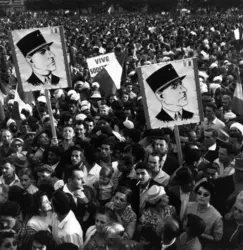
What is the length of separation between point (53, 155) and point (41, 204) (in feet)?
5.96

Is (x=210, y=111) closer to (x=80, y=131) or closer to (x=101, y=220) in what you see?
(x=80, y=131)

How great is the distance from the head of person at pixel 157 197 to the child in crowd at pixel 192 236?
1.70ft

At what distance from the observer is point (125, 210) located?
4.51 metres

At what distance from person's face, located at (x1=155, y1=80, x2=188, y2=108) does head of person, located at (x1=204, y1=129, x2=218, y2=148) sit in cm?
79

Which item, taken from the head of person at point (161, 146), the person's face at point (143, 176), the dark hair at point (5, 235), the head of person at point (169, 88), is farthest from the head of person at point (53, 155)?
the dark hair at point (5, 235)

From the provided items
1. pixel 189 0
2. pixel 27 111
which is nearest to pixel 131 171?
pixel 27 111

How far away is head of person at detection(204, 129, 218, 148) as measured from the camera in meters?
6.28

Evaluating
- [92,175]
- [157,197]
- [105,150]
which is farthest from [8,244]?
[105,150]

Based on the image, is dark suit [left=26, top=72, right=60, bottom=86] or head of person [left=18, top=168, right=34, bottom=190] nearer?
head of person [left=18, top=168, right=34, bottom=190]

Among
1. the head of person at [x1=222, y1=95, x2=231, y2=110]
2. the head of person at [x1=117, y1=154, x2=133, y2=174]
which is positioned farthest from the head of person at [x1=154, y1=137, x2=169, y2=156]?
the head of person at [x1=222, y1=95, x2=231, y2=110]

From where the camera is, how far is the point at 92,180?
555 cm

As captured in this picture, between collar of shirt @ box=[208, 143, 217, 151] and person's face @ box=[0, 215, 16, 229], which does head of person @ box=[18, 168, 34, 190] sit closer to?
person's face @ box=[0, 215, 16, 229]

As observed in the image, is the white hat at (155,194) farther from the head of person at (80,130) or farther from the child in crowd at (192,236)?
the head of person at (80,130)

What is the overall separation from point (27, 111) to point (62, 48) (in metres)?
3.16
